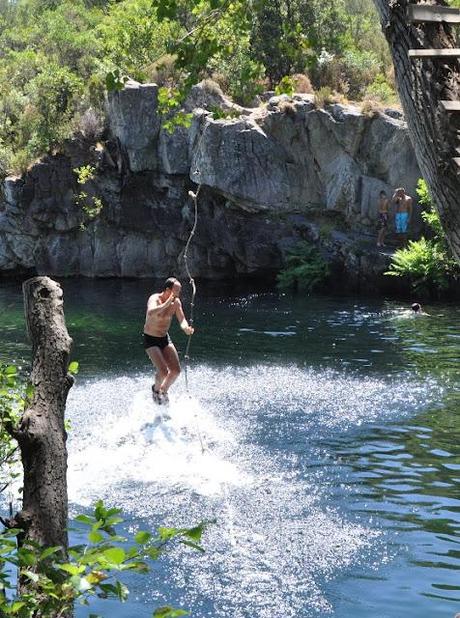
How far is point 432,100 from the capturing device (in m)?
4.51

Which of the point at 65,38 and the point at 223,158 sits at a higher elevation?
the point at 65,38

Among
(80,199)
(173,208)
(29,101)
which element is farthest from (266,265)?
(29,101)

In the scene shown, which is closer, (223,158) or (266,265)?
(223,158)

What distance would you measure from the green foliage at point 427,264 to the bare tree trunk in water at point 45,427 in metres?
24.2

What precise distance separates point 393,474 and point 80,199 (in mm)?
25130

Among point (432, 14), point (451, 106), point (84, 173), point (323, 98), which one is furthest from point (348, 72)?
point (451, 106)

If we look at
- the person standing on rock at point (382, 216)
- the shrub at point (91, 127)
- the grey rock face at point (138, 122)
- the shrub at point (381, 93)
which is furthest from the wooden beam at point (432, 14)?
the shrub at point (91, 127)

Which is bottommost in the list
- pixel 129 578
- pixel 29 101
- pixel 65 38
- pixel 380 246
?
pixel 129 578

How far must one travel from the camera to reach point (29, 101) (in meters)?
37.8

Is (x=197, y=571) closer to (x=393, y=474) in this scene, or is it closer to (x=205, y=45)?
(x=393, y=474)

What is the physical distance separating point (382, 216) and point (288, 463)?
59.5 ft

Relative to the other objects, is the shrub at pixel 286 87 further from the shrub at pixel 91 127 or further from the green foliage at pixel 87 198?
the shrub at pixel 91 127

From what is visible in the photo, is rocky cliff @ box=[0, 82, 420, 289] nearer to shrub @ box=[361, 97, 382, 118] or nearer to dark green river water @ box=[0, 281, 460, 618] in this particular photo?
shrub @ box=[361, 97, 382, 118]

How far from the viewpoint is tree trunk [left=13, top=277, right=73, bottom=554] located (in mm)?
3906
